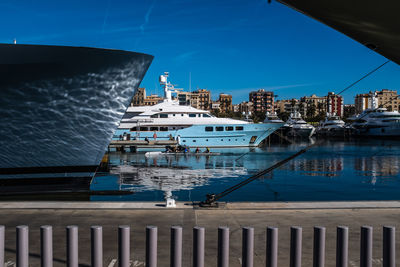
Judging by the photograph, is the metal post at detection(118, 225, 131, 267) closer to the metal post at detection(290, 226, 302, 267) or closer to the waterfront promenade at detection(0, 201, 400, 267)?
the waterfront promenade at detection(0, 201, 400, 267)

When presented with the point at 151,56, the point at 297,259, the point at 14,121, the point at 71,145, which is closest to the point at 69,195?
the point at 71,145

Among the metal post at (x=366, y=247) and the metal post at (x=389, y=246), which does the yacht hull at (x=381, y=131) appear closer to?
the metal post at (x=389, y=246)

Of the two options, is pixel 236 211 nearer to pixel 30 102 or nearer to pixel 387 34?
pixel 387 34

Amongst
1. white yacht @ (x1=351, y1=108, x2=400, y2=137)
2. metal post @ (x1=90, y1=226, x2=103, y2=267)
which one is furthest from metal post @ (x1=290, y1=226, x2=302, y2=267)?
white yacht @ (x1=351, y1=108, x2=400, y2=137)

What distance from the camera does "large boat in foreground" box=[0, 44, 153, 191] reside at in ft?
39.1

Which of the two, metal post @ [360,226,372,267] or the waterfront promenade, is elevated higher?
metal post @ [360,226,372,267]

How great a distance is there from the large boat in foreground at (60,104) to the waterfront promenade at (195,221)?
445 cm

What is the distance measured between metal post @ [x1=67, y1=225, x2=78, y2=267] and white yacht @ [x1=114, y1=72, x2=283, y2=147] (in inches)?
1579

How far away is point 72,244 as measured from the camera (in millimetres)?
3648

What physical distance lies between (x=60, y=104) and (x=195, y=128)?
3273 cm

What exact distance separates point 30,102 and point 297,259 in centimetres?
1073

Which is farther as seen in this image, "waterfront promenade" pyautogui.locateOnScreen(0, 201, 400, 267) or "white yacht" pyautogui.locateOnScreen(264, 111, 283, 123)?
"white yacht" pyautogui.locateOnScreen(264, 111, 283, 123)

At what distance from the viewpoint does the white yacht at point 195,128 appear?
45219 mm

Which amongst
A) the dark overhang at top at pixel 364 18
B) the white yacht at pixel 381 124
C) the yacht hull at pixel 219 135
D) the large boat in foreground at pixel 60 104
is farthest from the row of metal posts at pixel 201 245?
the white yacht at pixel 381 124
